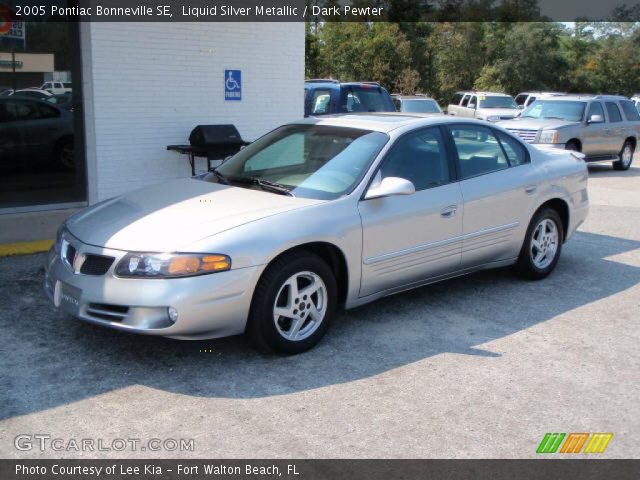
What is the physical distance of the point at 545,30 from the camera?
1796 inches

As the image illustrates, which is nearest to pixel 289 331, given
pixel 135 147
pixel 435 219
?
pixel 435 219

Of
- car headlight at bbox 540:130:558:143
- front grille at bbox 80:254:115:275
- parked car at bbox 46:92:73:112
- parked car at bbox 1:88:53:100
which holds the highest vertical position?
parked car at bbox 1:88:53:100

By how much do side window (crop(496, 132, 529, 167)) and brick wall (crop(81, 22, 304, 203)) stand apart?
195 inches

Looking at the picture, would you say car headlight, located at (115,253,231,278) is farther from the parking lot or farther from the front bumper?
the parking lot

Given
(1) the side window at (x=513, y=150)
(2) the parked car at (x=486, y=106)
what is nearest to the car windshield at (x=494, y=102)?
(2) the parked car at (x=486, y=106)

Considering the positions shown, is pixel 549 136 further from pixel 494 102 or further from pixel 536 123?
pixel 494 102

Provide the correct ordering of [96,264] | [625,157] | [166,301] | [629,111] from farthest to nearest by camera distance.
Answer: [629,111]
[625,157]
[96,264]
[166,301]

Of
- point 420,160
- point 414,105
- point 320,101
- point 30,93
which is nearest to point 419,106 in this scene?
point 414,105

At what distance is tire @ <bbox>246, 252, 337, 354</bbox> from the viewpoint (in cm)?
467

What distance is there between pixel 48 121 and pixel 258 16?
3.37 meters

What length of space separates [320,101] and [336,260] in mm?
8806

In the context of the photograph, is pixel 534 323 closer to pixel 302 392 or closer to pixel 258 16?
pixel 302 392

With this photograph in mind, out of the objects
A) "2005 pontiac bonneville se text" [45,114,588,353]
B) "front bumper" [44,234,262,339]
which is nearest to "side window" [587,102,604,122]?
"2005 pontiac bonneville se text" [45,114,588,353]

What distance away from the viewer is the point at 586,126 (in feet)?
53.9
